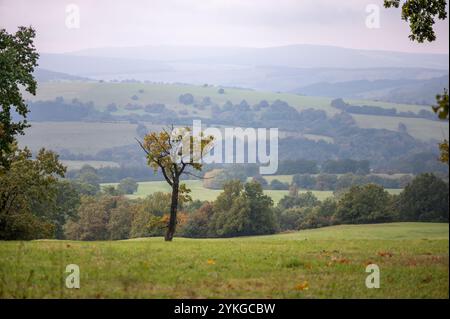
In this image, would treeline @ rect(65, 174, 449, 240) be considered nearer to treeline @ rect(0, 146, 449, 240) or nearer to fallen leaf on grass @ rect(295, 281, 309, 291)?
treeline @ rect(0, 146, 449, 240)


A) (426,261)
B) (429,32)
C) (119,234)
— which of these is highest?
(429,32)

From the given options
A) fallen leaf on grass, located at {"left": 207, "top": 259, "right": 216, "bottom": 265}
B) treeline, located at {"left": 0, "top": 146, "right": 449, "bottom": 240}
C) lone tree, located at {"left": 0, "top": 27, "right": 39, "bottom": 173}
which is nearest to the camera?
fallen leaf on grass, located at {"left": 207, "top": 259, "right": 216, "bottom": 265}

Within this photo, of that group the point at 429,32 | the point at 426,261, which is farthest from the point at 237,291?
the point at 429,32

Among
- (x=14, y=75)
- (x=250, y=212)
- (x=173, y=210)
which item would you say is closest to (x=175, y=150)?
(x=173, y=210)

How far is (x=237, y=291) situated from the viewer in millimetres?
14695

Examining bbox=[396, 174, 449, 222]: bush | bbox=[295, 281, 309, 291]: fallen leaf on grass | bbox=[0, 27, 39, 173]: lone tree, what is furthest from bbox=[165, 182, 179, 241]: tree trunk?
bbox=[396, 174, 449, 222]: bush

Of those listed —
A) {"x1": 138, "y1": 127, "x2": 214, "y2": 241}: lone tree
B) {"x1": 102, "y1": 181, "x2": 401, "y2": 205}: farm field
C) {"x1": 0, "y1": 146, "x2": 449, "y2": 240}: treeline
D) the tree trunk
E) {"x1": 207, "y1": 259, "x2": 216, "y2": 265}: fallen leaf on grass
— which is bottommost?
{"x1": 102, "y1": 181, "x2": 401, "y2": 205}: farm field

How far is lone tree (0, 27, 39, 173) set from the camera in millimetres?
32281

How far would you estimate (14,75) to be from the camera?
107 feet

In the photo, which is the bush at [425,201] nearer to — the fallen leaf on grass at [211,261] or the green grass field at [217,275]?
the green grass field at [217,275]

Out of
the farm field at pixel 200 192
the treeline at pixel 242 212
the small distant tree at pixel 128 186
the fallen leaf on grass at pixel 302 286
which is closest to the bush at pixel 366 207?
the treeline at pixel 242 212

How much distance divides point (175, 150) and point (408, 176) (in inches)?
6546

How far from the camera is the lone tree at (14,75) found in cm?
3228
